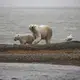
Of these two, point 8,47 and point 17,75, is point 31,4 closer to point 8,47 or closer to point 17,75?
point 8,47

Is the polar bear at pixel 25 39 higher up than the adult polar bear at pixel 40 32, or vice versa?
the adult polar bear at pixel 40 32

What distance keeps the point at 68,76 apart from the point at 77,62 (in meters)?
0.12

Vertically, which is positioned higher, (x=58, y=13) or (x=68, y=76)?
(x=58, y=13)

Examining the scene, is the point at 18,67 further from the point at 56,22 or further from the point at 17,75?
the point at 56,22

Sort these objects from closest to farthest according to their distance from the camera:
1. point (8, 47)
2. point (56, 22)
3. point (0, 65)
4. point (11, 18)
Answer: point (0, 65) < point (8, 47) < point (56, 22) < point (11, 18)

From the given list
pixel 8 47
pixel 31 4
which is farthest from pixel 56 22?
pixel 8 47

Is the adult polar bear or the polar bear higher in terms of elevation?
the adult polar bear

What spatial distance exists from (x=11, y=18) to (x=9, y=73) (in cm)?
213

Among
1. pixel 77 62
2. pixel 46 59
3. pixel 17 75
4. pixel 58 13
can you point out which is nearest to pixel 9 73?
pixel 17 75

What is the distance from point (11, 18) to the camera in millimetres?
3242

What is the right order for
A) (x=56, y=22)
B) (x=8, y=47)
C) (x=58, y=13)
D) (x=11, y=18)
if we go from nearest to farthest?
(x=8, y=47)
(x=56, y=22)
(x=11, y=18)
(x=58, y=13)

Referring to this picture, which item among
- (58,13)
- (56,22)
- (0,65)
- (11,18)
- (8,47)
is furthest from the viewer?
(58,13)

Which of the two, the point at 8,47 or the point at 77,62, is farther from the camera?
the point at 8,47

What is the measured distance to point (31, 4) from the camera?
318cm
